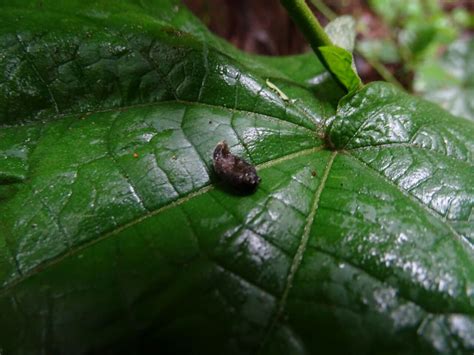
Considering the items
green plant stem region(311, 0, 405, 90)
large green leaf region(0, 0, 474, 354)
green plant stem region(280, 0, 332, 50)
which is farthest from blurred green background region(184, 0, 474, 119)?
large green leaf region(0, 0, 474, 354)

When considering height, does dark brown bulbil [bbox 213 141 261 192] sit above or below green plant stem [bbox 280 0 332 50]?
below

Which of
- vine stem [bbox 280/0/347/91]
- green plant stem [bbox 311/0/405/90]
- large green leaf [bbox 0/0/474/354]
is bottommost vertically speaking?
large green leaf [bbox 0/0/474/354]

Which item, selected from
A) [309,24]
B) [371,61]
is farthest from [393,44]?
[309,24]

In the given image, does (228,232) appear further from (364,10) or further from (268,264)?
(364,10)

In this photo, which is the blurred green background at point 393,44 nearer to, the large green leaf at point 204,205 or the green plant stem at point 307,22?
the green plant stem at point 307,22

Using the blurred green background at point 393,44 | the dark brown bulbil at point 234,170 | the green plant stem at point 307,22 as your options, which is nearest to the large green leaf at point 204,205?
the dark brown bulbil at point 234,170

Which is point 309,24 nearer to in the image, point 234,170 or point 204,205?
point 234,170

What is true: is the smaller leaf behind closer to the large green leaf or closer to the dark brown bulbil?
the large green leaf

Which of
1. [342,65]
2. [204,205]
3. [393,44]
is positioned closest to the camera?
[204,205]

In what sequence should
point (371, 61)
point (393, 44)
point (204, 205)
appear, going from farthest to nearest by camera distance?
point (393, 44) → point (371, 61) → point (204, 205)
